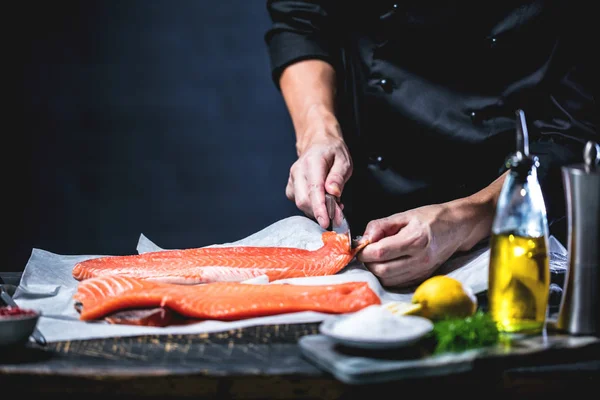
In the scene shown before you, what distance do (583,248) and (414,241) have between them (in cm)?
55

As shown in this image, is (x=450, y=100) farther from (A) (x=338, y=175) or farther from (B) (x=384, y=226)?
(B) (x=384, y=226)

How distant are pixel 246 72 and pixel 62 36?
3.12 ft

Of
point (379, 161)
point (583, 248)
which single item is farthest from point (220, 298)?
point (379, 161)

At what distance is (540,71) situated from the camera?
8.17ft

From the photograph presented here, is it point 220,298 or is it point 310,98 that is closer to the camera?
point 220,298

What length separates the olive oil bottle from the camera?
4.63 ft

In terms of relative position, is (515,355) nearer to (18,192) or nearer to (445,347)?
(445,347)

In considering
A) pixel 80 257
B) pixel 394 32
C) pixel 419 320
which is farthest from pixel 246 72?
pixel 419 320

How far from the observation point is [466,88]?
2.55 m

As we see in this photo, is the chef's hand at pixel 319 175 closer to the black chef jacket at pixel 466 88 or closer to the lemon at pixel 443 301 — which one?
the black chef jacket at pixel 466 88

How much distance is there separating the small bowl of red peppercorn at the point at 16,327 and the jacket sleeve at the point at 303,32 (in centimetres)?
175

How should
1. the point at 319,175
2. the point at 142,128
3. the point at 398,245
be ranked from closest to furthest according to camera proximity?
the point at 398,245, the point at 319,175, the point at 142,128

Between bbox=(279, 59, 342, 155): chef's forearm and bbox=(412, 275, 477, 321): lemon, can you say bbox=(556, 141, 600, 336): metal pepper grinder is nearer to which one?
bbox=(412, 275, 477, 321): lemon

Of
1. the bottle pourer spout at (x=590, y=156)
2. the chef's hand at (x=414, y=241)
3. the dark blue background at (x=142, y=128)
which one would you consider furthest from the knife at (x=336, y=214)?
the dark blue background at (x=142, y=128)
